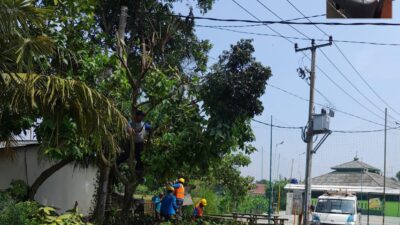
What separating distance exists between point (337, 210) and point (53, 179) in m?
17.1

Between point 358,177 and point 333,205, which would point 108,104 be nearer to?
point 333,205

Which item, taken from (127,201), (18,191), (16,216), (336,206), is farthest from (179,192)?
(336,206)

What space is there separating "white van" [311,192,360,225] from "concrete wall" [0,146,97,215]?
14.4 metres

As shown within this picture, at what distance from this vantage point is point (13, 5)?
7883 mm

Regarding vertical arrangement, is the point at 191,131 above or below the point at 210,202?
above

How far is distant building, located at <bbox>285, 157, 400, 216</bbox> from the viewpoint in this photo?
46375 millimetres

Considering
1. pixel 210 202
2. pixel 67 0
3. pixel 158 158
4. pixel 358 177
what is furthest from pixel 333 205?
pixel 358 177

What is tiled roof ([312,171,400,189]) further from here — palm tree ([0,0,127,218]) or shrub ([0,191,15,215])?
palm tree ([0,0,127,218])

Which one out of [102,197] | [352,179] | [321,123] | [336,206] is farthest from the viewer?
[352,179]

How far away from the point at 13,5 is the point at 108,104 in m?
1.98

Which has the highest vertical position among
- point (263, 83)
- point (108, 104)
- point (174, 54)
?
point (174, 54)

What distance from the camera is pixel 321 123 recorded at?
25.2 meters

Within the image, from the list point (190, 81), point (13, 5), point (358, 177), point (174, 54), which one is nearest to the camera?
point (13, 5)

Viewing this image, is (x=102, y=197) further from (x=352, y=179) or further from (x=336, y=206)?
(x=352, y=179)
